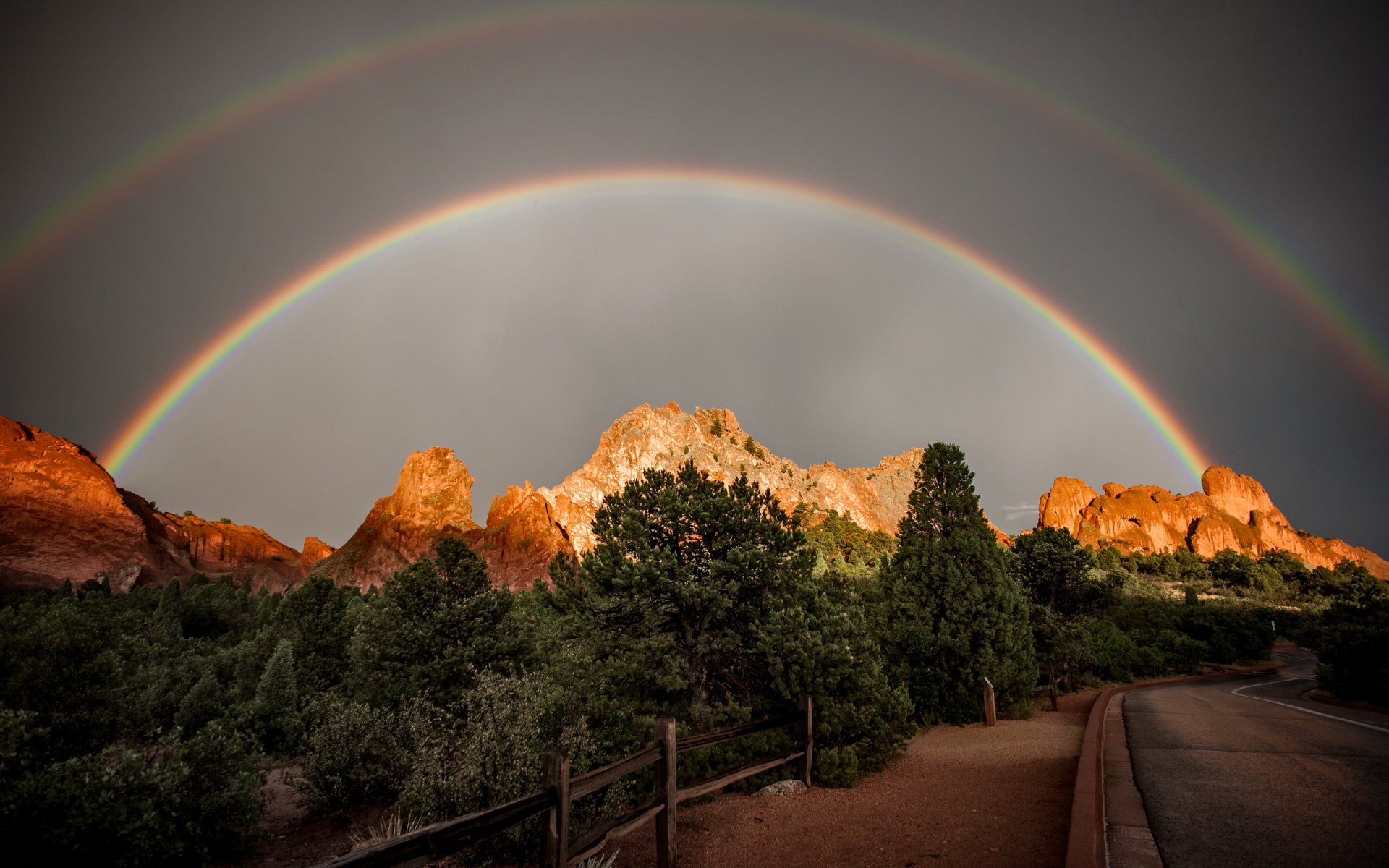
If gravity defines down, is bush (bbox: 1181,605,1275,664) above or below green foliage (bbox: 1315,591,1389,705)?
below

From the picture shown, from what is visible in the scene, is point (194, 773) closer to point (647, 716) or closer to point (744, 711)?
point (647, 716)

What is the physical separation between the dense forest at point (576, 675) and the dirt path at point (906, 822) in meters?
0.90

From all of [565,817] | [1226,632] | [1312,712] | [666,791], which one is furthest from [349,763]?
[1226,632]

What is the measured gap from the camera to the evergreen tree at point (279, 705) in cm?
2375

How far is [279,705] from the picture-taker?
25.6m

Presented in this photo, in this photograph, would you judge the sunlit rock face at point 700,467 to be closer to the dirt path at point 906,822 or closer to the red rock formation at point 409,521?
the red rock formation at point 409,521

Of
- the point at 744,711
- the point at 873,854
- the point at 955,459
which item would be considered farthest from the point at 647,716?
the point at 955,459

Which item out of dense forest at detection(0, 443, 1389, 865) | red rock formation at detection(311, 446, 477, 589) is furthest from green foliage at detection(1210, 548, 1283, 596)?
red rock formation at detection(311, 446, 477, 589)

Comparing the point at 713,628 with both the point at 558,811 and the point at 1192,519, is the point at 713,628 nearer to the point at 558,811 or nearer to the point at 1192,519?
the point at 558,811

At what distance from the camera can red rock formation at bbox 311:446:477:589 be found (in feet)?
402

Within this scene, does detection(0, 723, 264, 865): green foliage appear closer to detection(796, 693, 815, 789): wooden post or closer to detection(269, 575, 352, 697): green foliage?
detection(796, 693, 815, 789): wooden post

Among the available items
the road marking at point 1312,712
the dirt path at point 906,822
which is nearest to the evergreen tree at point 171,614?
the dirt path at point 906,822

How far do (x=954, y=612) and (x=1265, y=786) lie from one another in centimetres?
1012

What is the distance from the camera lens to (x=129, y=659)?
19.5m
